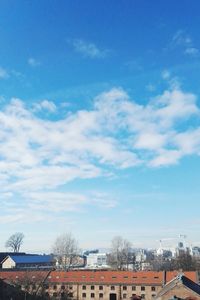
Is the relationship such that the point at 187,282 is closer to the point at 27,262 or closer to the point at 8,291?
the point at 8,291

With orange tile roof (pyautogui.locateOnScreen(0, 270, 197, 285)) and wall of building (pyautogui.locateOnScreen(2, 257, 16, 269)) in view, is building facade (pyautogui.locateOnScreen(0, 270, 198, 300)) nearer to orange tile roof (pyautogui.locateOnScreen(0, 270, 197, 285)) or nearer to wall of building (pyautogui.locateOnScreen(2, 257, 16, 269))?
orange tile roof (pyautogui.locateOnScreen(0, 270, 197, 285))

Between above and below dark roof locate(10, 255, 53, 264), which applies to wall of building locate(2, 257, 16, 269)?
below

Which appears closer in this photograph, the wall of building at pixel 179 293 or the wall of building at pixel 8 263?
the wall of building at pixel 179 293

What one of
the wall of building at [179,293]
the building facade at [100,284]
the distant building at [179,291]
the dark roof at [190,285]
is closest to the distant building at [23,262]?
the building facade at [100,284]

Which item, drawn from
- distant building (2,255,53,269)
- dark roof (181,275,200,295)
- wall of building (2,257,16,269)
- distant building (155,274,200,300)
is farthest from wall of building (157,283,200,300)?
wall of building (2,257,16,269)

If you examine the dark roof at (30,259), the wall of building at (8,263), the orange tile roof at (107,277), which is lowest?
the orange tile roof at (107,277)

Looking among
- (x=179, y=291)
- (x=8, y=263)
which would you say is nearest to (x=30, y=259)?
(x=8, y=263)

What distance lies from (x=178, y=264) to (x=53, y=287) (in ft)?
190

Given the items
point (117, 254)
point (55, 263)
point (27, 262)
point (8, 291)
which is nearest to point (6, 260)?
point (27, 262)

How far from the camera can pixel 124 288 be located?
63.2 metres

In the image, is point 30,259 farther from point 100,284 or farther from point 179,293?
point 179,293

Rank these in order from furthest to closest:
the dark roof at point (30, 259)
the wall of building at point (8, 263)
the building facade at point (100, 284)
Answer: the dark roof at point (30, 259) → the wall of building at point (8, 263) → the building facade at point (100, 284)

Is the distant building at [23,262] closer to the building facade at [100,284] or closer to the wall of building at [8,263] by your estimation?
the wall of building at [8,263]

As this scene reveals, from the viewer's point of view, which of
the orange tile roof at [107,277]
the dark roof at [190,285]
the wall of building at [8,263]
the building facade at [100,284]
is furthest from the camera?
the wall of building at [8,263]
